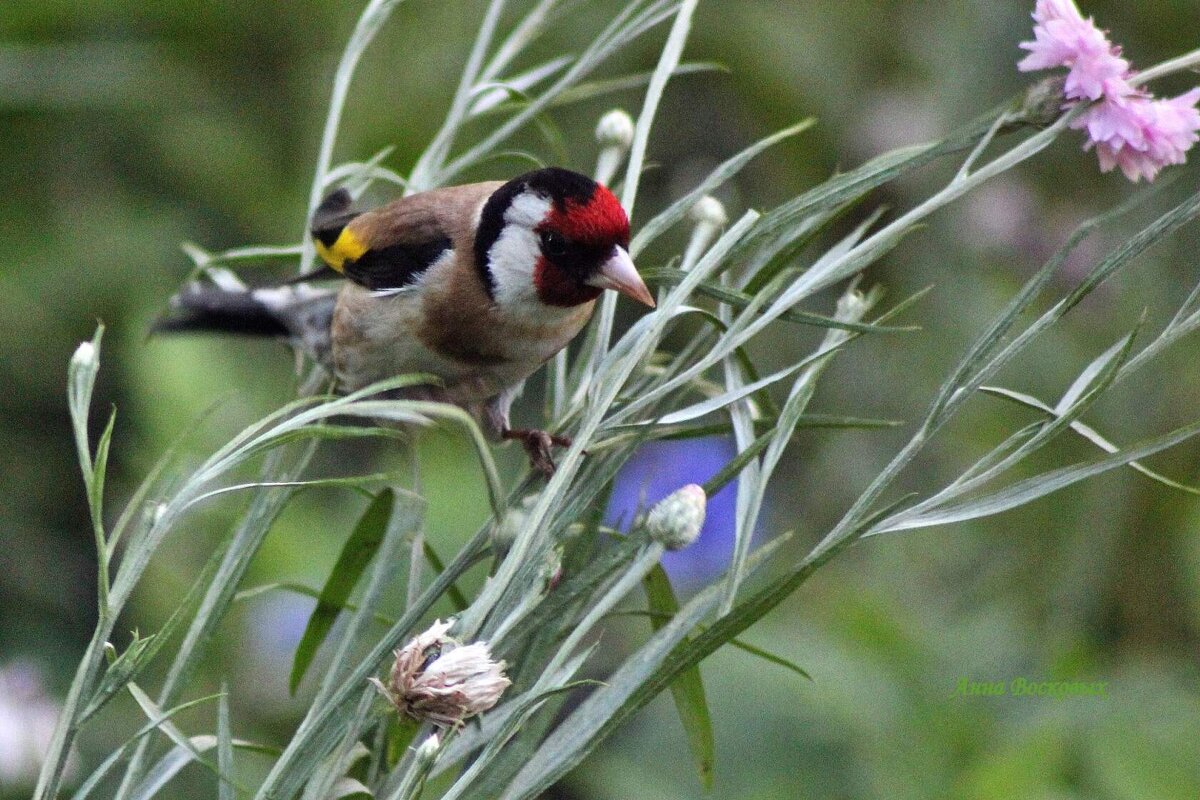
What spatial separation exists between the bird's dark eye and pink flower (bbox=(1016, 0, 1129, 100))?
0.59m

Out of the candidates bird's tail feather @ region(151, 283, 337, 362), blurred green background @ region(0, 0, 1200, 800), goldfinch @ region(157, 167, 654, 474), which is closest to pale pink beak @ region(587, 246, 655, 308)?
goldfinch @ region(157, 167, 654, 474)

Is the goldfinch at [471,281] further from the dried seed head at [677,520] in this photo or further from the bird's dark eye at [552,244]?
the dried seed head at [677,520]

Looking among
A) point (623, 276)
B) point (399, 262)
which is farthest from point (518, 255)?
point (623, 276)

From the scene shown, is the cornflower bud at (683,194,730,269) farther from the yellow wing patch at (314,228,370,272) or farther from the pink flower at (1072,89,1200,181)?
the yellow wing patch at (314,228,370,272)

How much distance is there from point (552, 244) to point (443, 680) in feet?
2.52

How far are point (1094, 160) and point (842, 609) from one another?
92cm

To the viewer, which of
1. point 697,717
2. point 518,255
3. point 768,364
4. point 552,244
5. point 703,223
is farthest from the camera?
point 768,364

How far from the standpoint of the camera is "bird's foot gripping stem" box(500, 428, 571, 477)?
1197mm

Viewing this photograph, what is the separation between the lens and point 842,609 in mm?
1874

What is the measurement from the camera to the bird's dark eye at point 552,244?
1487mm

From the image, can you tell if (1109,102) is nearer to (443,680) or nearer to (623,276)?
(623,276)

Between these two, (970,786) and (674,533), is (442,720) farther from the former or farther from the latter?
(970,786)

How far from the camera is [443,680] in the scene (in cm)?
83

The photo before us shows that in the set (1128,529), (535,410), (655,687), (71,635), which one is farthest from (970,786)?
(71,635)
